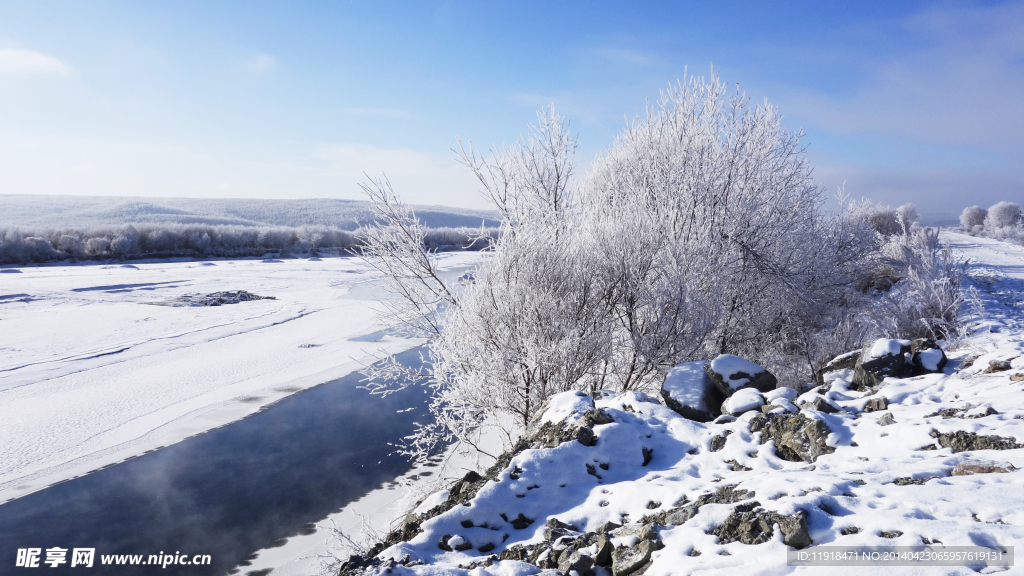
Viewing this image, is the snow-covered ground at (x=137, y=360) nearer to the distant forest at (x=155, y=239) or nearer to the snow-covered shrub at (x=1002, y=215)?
the distant forest at (x=155, y=239)

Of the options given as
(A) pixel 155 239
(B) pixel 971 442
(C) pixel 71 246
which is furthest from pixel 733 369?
(A) pixel 155 239

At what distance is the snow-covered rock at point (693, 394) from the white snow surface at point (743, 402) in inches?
9.2

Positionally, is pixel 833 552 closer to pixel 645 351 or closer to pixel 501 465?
pixel 501 465

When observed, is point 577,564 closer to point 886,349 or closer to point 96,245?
point 886,349

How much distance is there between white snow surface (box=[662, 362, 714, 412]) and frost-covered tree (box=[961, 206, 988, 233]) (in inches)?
1915

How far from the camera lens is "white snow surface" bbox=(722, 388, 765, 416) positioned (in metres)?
4.66

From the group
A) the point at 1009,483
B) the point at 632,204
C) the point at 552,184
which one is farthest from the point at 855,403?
the point at 552,184

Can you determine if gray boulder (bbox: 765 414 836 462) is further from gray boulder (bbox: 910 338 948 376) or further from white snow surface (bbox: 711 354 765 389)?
gray boulder (bbox: 910 338 948 376)

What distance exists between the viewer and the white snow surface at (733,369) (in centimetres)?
526

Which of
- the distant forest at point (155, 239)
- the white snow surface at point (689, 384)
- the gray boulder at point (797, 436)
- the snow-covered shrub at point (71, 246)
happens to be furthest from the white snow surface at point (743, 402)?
the snow-covered shrub at point (71, 246)

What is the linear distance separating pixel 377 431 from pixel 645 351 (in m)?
4.83

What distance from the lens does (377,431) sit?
9016mm

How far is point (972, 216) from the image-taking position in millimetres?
41469

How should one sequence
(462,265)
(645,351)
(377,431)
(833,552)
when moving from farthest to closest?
(462,265) → (377,431) → (645,351) → (833,552)
